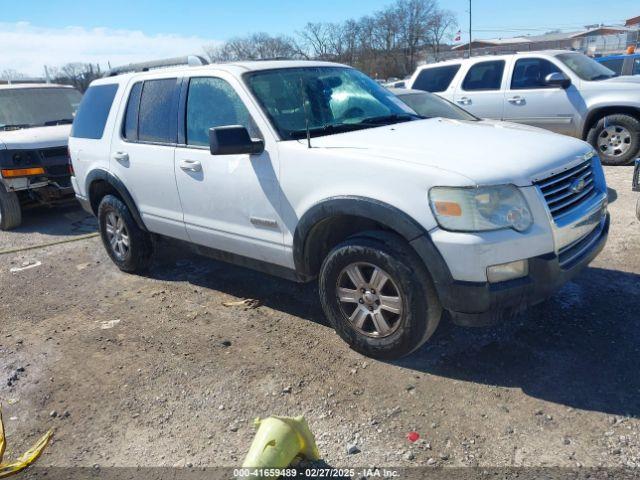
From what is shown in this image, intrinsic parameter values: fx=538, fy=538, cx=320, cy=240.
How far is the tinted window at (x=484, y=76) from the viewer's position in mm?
9070

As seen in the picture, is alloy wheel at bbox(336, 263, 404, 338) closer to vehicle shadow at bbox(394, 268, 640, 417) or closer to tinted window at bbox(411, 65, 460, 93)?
vehicle shadow at bbox(394, 268, 640, 417)

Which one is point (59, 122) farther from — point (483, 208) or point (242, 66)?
point (483, 208)

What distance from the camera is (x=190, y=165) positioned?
405 cm

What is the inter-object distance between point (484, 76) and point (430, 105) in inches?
107

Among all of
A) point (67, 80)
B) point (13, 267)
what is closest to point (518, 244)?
point (13, 267)

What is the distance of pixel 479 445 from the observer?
2.60 meters

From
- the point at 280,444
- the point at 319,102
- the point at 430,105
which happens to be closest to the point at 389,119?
the point at 319,102

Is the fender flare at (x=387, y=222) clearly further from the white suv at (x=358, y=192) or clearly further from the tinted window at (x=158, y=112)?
the tinted window at (x=158, y=112)

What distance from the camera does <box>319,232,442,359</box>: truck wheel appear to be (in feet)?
9.90

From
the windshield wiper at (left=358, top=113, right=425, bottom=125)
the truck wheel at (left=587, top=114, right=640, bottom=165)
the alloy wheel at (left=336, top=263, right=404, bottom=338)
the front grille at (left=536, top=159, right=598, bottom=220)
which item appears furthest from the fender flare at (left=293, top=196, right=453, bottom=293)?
the truck wheel at (left=587, top=114, right=640, bottom=165)

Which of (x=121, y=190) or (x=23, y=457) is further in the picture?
(x=121, y=190)

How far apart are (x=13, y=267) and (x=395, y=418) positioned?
5.02 metres

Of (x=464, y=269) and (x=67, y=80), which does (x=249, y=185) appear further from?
(x=67, y=80)

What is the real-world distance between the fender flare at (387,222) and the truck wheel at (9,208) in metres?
5.80
